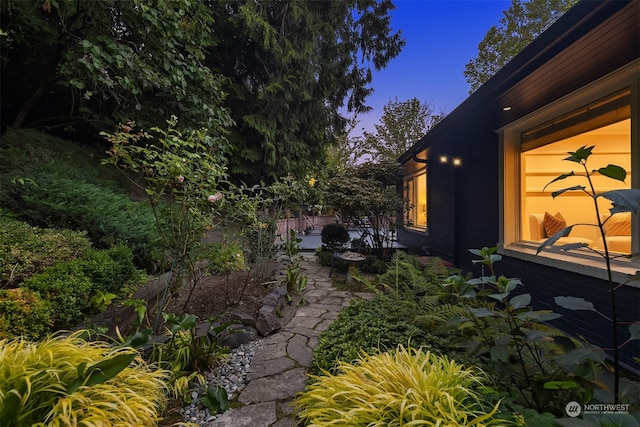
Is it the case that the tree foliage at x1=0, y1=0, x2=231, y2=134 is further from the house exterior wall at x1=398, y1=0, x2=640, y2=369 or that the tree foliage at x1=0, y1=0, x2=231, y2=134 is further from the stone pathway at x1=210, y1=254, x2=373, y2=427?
the house exterior wall at x1=398, y1=0, x2=640, y2=369

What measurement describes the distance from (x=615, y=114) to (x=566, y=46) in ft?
2.45

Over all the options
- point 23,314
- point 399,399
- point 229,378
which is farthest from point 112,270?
point 399,399

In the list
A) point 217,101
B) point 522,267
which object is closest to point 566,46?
point 522,267

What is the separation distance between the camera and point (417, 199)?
24.4ft

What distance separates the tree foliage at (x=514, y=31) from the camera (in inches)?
469

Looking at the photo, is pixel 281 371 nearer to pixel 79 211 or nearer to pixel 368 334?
pixel 368 334

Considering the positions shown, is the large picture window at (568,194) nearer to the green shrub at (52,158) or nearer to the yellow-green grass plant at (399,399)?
the yellow-green grass plant at (399,399)

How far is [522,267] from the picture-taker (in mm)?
3184

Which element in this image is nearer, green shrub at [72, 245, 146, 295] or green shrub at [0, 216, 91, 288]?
green shrub at [0, 216, 91, 288]

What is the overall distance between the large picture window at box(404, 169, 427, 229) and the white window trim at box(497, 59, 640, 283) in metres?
3.44

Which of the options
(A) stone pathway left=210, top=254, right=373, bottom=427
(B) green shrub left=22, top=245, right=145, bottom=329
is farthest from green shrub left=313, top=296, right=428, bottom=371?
(B) green shrub left=22, top=245, right=145, bottom=329

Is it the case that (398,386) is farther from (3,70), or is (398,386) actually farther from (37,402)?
(3,70)

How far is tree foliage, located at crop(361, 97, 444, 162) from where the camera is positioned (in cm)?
1842

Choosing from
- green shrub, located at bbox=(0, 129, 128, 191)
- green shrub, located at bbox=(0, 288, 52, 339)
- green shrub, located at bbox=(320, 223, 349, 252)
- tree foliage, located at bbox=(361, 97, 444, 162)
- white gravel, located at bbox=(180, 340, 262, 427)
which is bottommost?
white gravel, located at bbox=(180, 340, 262, 427)
